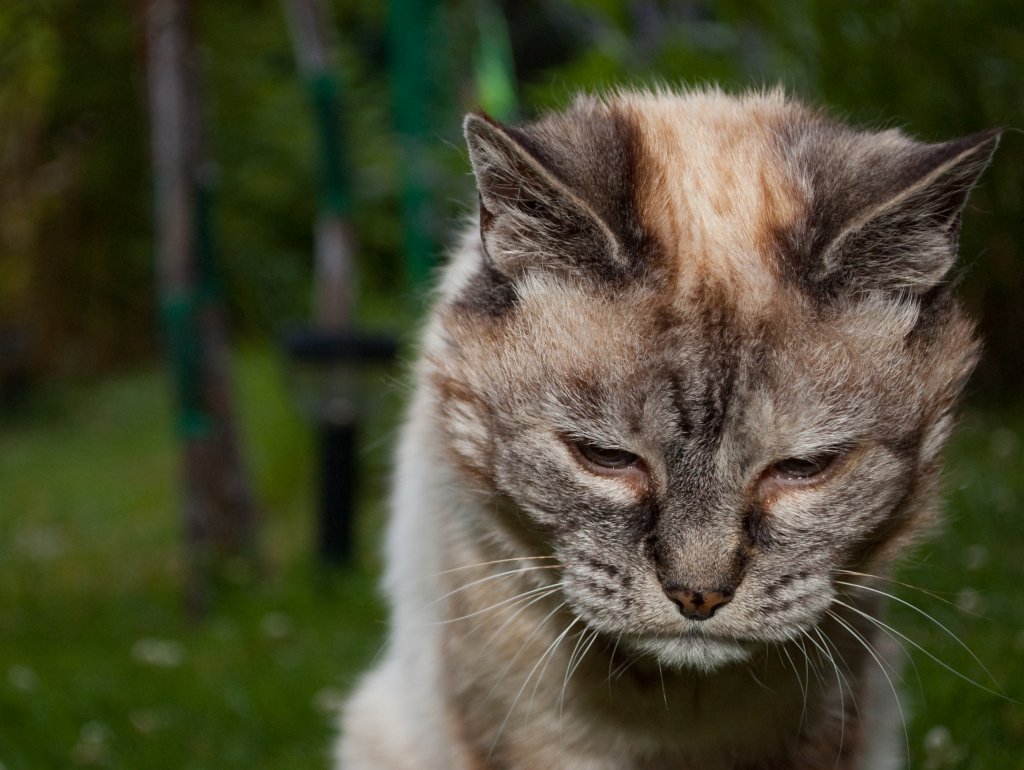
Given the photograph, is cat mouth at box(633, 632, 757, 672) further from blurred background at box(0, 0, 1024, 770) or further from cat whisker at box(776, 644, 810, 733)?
blurred background at box(0, 0, 1024, 770)

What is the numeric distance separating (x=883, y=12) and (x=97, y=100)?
10.3 metres

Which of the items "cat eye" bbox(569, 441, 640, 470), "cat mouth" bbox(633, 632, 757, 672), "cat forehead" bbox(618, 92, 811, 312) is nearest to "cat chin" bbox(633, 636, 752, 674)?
"cat mouth" bbox(633, 632, 757, 672)

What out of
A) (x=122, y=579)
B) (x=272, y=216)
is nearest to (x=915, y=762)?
(x=122, y=579)

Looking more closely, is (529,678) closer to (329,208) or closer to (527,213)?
(527,213)

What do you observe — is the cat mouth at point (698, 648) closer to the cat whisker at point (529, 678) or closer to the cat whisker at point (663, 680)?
the cat whisker at point (663, 680)

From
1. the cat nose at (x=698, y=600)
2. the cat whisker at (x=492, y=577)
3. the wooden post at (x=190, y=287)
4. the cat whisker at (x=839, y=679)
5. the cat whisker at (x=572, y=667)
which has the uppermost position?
the wooden post at (x=190, y=287)

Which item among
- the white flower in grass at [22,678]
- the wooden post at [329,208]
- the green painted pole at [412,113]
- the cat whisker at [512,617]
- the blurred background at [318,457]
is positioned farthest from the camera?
the wooden post at [329,208]

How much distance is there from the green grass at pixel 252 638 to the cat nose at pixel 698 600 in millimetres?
797

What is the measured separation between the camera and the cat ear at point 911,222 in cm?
211

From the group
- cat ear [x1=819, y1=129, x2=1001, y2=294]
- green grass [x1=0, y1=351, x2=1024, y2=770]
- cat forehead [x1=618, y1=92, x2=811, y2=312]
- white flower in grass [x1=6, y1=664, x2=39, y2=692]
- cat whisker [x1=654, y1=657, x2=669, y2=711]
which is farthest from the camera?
white flower in grass [x1=6, y1=664, x2=39, y2=692]

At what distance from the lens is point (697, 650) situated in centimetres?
220

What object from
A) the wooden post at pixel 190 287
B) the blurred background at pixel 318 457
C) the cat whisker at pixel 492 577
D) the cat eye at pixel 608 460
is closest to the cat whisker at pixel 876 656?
the blurred background at pixel 318 457

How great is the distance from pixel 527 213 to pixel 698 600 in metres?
0.79

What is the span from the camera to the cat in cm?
215
